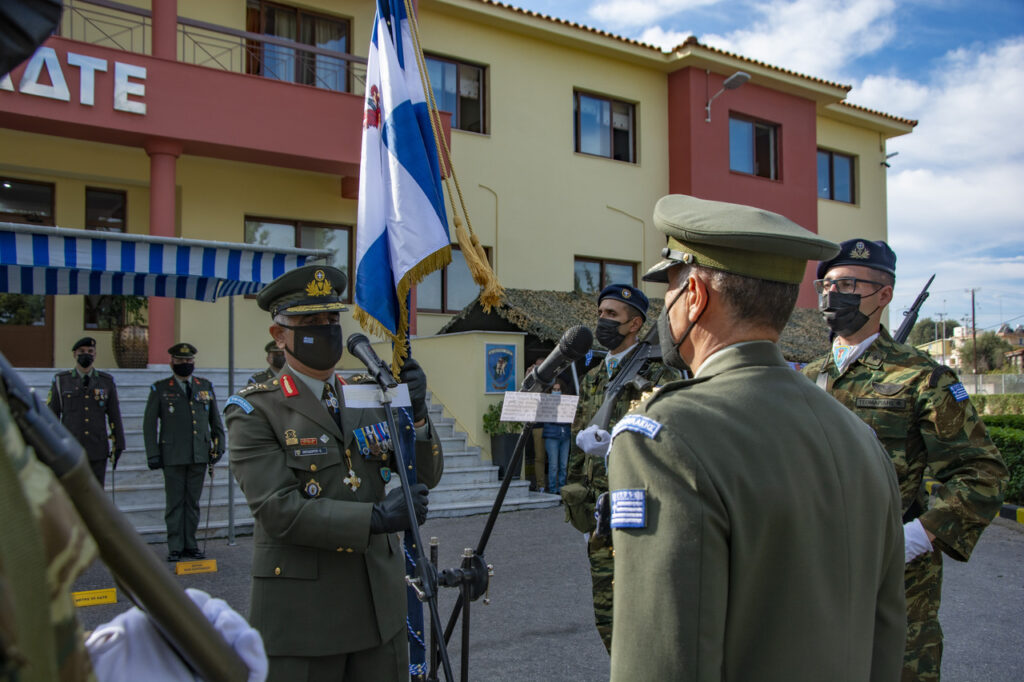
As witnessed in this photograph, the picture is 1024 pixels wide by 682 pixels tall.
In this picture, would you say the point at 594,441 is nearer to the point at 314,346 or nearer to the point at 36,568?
the point at 314,346

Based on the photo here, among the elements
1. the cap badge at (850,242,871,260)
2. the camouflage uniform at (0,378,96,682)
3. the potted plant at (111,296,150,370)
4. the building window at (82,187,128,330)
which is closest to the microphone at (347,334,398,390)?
the camouflage uniform at (0,378,96,682)

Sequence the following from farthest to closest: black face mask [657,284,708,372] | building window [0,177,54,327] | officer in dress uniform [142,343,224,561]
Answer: building window [0,177,54,327], officer in dress uniform [142,343,224,561], black face mask [657,284,708,372]

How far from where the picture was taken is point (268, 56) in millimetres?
13188

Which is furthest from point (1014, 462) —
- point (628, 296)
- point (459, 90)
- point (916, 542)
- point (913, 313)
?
point (459, 90)

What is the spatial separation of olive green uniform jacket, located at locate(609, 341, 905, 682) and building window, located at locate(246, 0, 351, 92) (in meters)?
13.0

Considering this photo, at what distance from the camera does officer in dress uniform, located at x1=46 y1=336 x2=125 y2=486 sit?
8125 millimetres

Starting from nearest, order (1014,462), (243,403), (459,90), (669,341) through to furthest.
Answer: (669,341) < (243,403) < (1014,462) < (459,90)

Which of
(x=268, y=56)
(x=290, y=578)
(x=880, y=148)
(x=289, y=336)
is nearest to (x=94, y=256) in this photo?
(x=289, y=336)

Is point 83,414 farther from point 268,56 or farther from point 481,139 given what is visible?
point 481,139

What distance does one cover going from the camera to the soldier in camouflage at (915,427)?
2986 mm

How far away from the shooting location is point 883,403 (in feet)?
10.8

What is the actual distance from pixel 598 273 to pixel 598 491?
1254cm

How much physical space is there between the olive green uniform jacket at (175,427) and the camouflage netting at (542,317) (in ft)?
16.5

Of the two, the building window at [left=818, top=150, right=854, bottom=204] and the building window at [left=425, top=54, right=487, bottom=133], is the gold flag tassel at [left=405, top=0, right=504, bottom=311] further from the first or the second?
the building window at [left=818, top=150, right=854, bottom=204]
